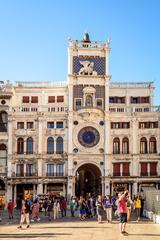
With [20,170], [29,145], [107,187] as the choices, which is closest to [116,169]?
[107,187]

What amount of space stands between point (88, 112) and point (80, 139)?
14.0ft

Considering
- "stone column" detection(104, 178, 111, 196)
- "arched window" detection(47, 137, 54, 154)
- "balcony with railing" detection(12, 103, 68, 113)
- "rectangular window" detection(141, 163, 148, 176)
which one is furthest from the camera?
"balcony with railing" detection(12, 103, 68, 113)

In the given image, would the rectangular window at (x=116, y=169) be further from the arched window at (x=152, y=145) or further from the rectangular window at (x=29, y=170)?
the rectangular window at (x=29, y=170)

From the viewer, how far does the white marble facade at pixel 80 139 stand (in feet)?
228

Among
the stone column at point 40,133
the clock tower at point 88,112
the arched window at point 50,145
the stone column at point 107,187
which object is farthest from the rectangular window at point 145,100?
the stone column at point 40,133

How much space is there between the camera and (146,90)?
7619 centimetres

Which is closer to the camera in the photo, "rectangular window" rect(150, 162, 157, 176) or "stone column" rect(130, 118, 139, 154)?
"rectangular window" rect(150, 162, 157, 176)

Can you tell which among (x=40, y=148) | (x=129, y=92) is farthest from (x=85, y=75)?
(x=40, y=148)

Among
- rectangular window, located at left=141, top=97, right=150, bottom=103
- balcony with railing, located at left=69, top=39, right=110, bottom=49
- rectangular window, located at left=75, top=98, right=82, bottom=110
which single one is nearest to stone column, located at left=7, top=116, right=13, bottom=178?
rectangular window, located at left=75, top=98, right=82, bottom=110

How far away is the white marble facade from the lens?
69.6 m

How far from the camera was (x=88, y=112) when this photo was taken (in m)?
70.7

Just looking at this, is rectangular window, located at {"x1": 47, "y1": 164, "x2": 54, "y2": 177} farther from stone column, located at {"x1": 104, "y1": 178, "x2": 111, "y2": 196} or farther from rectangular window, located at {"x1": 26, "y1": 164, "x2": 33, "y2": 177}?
stone column, located at {"x1": 104, "y1": 178, "x2": 111, "y2": 196}

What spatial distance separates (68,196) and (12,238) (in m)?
46.1

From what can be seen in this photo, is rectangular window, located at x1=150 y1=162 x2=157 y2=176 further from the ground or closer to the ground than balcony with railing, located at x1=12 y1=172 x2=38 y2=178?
further from the ground
